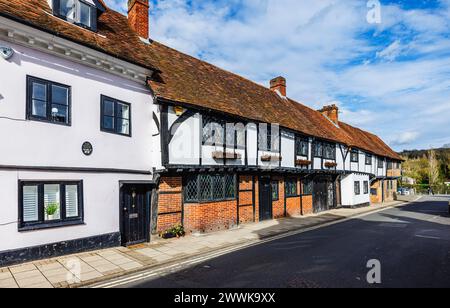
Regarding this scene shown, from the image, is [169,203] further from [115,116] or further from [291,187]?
[291,187]

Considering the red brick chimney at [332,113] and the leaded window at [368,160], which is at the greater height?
the red brick chimney at [332,113]

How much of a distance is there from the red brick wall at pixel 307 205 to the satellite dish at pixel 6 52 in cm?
1669

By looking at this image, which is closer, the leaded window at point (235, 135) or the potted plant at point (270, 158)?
the leaded window at point (235, 135)

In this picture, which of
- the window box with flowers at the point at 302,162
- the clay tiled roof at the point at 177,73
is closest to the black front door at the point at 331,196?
the clay tiled roof at the point at 177,73

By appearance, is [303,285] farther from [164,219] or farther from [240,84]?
[240,84]

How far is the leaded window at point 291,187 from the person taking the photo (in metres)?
17.5

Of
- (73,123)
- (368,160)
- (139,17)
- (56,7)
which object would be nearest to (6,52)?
(73,123)

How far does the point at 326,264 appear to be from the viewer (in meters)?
7.57

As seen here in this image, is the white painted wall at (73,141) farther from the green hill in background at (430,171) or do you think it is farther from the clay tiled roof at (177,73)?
the green hill in background at (430,171)

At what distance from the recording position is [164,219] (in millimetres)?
10844

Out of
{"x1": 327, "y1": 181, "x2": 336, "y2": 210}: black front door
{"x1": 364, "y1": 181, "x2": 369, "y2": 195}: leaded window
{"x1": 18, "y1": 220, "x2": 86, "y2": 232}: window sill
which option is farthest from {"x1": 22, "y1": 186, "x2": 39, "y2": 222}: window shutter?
{"x1": 364, "y1": 181, "x2": 369, "y2": 195}: leaded window

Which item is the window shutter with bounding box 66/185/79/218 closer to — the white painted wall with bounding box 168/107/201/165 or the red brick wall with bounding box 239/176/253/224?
the white painted wall with bounding box 168/107/201/165

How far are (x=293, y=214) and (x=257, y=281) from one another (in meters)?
12.1

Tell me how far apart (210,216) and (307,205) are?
951 cm
